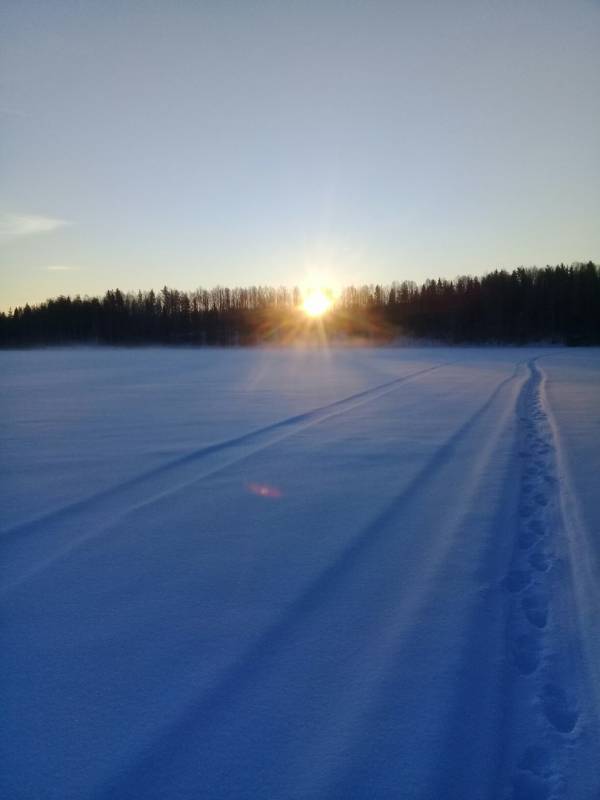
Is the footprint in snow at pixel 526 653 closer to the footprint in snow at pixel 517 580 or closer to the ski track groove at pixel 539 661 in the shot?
the ski track groove at pixel 539 661

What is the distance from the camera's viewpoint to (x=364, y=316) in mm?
80750

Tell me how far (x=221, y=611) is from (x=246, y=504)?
1887mm

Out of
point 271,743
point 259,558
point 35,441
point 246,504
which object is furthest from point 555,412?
point 271,743

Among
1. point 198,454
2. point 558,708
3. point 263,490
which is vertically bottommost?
point 558,708

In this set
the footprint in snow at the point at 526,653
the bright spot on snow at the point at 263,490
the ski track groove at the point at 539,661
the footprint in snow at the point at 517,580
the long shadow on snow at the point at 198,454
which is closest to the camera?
the ski track groove at the point at 539,661

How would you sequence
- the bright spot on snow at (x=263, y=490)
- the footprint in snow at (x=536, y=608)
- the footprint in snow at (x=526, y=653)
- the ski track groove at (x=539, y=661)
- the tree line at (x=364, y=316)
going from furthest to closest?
the tree line at (x=364, y=316) → the bright spot on snow at (x=263, y=490) → the footprint in snow at (x=536, y=608) → the footprint in snow at (x=526, y=653) → the ski track groove at (x=539, y=661)

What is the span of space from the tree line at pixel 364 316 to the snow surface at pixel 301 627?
5731 centimetres

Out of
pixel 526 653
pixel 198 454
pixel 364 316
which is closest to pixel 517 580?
pixel 526 653

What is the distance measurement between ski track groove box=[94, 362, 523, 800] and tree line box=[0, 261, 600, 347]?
58.2m

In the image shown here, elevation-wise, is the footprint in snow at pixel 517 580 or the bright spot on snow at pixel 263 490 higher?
the bright spot on snow at pixel 263 490

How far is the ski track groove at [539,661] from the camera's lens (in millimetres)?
1908

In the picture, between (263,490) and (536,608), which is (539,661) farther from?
(263,490)

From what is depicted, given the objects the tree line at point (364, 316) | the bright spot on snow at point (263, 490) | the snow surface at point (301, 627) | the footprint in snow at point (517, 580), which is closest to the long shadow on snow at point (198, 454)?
the snow surface at point (301, 627)

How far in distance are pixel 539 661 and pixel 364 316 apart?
79.9 meters
